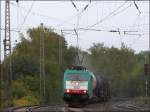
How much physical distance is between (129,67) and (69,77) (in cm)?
3823

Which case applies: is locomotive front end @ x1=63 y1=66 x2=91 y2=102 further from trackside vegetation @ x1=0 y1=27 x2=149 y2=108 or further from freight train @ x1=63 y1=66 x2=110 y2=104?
trackside vegetation @ x1=0 y1=27 x2=149 y2=108

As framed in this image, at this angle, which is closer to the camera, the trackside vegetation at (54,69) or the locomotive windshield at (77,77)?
the locomotive windshield at (77,77)

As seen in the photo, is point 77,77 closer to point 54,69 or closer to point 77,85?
point 77,85

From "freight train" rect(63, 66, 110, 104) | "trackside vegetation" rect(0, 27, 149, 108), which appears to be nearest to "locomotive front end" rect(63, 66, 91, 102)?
"freight train" rect(63, 66, 110, 104)

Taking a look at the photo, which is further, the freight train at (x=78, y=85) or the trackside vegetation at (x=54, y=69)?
the trackside vegetation at (x=54, y=69)

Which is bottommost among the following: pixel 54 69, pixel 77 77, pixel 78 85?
pixel 78 85

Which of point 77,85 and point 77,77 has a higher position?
point 77,77

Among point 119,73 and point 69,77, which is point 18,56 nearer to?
point 119,73

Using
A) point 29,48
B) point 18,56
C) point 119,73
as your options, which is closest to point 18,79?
point 18,56

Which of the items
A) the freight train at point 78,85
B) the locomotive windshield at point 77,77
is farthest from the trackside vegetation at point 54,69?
the locomotive windshield at point 77,77

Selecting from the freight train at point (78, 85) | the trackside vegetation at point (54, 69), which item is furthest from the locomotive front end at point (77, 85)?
the trackside vegetation at point (54, 69)

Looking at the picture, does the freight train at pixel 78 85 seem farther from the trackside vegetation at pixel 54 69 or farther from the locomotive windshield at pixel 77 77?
the trackside vegetation at pixel 54 69

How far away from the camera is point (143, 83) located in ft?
236

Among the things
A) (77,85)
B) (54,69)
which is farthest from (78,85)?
(54,69)
